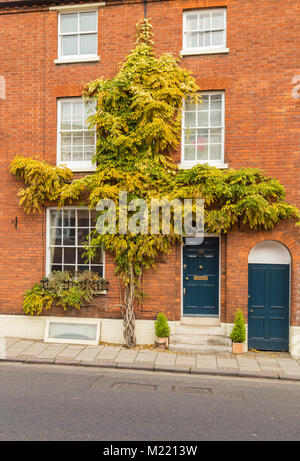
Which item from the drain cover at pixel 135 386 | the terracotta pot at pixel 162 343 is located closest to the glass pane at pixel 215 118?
the terracotta pot at pixel 162 343

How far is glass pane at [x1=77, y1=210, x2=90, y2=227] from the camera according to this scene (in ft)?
31.4

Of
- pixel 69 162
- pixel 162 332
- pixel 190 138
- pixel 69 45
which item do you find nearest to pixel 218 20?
pixel 190 138

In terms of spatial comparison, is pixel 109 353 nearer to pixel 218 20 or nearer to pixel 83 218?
pixel 83 218

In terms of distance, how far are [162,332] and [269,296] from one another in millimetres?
2986

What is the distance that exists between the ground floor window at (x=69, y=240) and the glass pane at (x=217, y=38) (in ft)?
19.0

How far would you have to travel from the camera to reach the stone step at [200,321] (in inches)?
359

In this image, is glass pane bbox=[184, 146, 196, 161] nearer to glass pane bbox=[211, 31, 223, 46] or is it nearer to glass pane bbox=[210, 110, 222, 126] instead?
glass pane bbox=[210, 110, 222, 126]

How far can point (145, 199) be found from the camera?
8.77 meters

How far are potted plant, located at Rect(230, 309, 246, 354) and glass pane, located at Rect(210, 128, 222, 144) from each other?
461cm

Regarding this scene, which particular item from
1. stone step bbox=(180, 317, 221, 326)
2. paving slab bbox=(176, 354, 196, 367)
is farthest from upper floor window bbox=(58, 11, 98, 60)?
paving slab bbox=(176, 354, 196, 367)

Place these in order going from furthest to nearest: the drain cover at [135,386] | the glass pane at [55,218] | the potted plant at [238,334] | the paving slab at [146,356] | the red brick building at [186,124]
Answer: the glass pane at [55,218], the red brick building at [186,124], the potted plant at [238,334], the paving slab at [146,356], the drain cover at [135,386]

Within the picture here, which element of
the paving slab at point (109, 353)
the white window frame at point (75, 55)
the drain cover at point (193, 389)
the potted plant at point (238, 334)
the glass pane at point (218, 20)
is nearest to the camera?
the drain cover at point (193, 389)

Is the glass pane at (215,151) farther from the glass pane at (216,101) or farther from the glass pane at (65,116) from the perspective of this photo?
the glass pane at (65,116)
